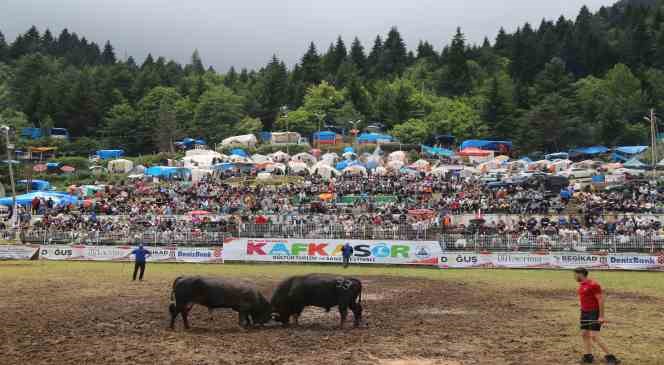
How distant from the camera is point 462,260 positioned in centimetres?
3447

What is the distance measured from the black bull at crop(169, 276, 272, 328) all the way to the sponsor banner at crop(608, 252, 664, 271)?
24.9 m

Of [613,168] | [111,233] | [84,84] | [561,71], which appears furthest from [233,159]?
[561,71]

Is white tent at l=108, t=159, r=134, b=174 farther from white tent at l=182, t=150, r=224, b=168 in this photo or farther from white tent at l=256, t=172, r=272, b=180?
white tent at l=256, t=172, r=272, b=180

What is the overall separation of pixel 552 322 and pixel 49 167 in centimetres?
8254

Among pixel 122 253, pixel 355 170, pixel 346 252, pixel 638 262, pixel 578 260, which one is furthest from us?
pixel 355 170

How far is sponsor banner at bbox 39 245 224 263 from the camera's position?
35.8 m

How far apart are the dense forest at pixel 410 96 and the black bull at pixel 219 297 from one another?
277ft

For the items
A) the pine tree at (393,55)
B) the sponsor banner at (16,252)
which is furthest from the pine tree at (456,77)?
the sponsor banner at (16,252)

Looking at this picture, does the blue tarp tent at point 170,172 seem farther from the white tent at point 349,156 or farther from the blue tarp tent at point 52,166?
the blue tarp tent at point 52,166

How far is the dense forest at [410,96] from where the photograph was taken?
101250 millimetres

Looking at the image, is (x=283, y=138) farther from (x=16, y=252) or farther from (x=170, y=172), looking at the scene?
(x=16, y=252)

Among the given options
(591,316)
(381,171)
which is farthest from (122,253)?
(381,171)

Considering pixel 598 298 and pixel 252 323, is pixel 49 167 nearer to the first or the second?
pixel 252 323

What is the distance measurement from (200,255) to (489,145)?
69392 mm
